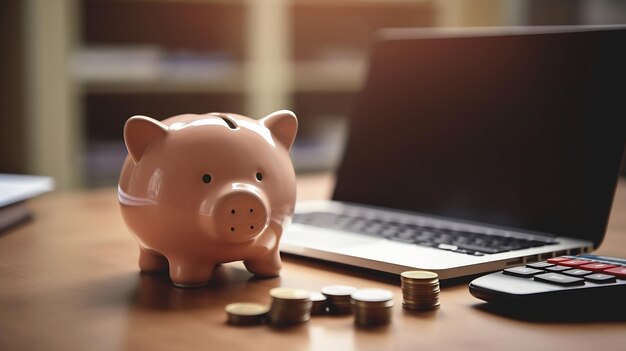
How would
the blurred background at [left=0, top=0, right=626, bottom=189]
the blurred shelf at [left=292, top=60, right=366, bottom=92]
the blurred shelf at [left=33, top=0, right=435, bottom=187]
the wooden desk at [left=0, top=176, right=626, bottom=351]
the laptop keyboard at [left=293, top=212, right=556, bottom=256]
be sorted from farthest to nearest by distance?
the blurred shelf at [left=292, top=60, right=366, bottom=92] → the blurred shelf at [left=33, top=0, right=435, bottom=187] → the blurred background at [left=0, top=0, right=626, bottom=189] → the laptop keyboard at [left=293, top=212, right=556, bottom=256] → the wooden desk at [left=0, top=176, right=626, bottom=351]

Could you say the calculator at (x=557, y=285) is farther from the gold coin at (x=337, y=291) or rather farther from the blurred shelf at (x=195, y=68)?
the blurred shelf at (x=195, y=68)

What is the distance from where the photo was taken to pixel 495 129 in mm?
944

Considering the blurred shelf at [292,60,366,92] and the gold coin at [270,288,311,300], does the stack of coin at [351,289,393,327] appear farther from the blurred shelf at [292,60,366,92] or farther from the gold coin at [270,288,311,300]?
the blurred shelf at [292,60,366,92]

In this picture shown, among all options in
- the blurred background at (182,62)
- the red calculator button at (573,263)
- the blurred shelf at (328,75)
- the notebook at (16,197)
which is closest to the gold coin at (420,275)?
the red calculator button at (573,263)

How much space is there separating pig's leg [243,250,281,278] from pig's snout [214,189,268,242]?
7cm

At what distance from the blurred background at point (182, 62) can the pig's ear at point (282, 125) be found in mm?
1337

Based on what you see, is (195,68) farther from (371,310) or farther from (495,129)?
(371,310)

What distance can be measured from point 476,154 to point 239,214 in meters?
0.43

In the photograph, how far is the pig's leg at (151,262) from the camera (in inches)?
27.9

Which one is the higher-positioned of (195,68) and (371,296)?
(195,68)

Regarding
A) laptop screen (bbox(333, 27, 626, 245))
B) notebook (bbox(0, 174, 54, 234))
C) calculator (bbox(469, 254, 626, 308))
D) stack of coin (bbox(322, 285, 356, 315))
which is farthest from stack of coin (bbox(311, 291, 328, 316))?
notebook (bbox(0, 174, 54, 234))

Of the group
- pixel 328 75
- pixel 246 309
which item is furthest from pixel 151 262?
pixel 328 75

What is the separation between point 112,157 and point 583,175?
1.98 metres

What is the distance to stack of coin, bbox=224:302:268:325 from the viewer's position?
0.54 metres
